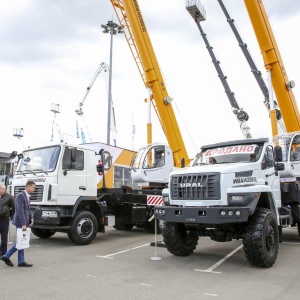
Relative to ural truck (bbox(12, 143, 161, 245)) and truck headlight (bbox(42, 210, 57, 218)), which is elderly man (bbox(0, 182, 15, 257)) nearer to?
truck headlight (bbox(42, 210, 57, 218))

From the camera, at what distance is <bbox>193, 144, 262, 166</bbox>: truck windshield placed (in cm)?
788

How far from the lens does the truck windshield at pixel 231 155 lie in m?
7.88

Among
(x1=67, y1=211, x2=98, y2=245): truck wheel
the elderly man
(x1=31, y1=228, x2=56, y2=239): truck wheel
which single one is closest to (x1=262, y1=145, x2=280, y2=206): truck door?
(x1=67, y1=211, x2=98, y2=245): truck wheel

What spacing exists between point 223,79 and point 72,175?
499 inches

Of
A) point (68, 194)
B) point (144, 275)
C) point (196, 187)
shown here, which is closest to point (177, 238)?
point (196, 187)

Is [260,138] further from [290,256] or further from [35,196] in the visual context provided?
[35,196]

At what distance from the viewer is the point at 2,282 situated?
19.3 ft

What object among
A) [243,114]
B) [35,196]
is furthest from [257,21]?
[35,196]

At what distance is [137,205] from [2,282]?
5.98 meters

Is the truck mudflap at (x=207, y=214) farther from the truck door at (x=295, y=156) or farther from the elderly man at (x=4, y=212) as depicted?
the truck door at (x=295, y=156)

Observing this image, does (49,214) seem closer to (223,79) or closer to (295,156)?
(295,156)

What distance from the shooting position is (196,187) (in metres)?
7.25

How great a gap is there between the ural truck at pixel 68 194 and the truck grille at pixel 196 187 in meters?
3.33

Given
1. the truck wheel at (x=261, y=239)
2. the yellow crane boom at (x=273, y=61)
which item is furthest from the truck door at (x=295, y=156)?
the yellow crane boom at (x=273, y=61)
